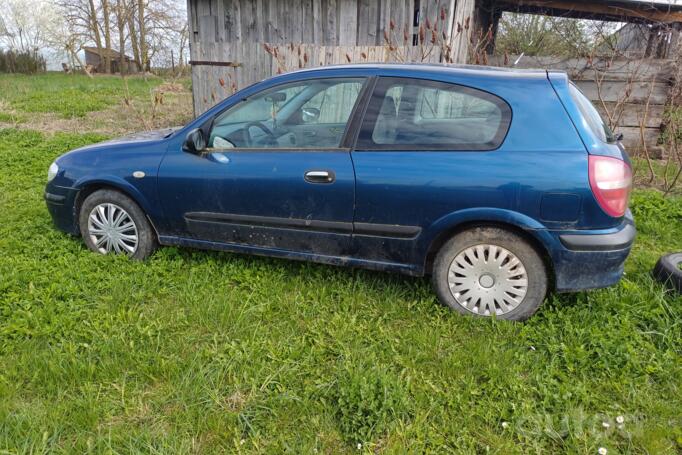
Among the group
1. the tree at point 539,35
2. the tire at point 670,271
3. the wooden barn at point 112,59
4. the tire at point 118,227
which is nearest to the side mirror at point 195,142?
the tire at point 118,227

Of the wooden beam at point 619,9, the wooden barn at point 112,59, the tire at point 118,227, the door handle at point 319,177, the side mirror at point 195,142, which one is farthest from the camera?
the wooden barn at point 112,59

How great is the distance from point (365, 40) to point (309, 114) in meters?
4.59

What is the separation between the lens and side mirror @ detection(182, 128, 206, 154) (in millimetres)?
3408

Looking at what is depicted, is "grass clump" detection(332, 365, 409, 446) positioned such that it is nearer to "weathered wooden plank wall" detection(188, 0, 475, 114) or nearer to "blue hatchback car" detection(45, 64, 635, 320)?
"blue hatchback car" detection(45, 64, 635, 320)

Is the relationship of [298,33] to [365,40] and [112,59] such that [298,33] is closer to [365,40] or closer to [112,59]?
[365,40]

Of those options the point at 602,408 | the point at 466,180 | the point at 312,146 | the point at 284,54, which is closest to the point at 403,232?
the point at 466,180

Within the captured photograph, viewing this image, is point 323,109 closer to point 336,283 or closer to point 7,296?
point 336,283

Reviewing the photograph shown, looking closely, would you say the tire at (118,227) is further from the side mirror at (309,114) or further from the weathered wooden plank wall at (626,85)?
the weathered wooden plank wall at (626,85)

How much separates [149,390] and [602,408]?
2339mm

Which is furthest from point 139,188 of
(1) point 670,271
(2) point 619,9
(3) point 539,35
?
(3) point 539,35

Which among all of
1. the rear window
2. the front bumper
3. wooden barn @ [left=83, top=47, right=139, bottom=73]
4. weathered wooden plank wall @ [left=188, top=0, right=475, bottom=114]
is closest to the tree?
weathered wooden plank wall @ [left=188, top=0, right=475, bottom=114]

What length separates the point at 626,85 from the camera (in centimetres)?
705

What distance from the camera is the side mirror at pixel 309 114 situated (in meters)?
3.49

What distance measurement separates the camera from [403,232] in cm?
310
